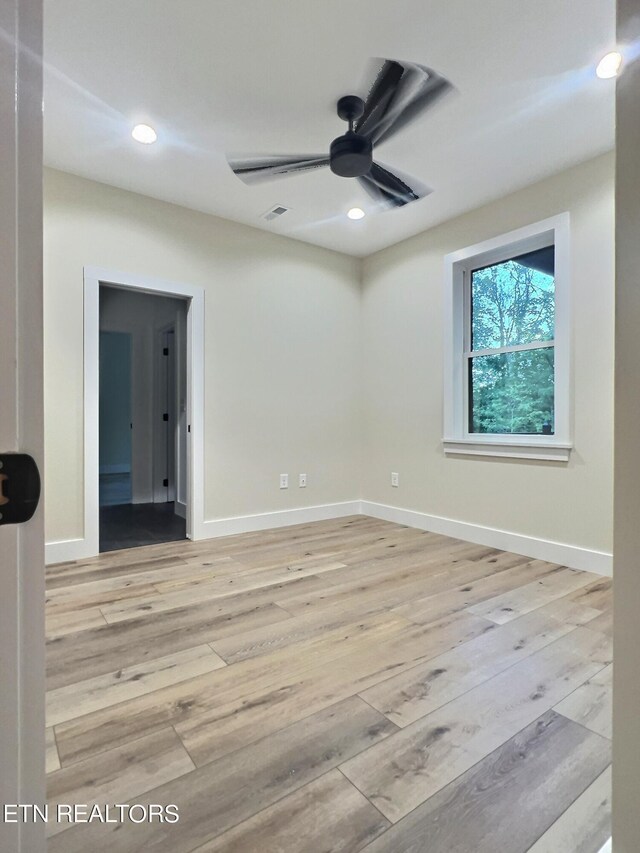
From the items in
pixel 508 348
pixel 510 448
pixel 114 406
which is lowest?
pixel 510 448

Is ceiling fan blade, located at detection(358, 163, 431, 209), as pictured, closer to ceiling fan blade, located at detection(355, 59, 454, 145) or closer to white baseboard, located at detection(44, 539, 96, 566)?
ceiling fan blade, located at detection(355, 59, 454, 145)

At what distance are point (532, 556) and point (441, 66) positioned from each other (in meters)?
2.98

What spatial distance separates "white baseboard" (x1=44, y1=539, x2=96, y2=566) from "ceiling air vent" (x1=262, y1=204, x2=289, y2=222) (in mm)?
2901

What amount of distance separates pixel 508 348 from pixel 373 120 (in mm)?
1875

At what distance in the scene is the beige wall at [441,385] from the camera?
2.70m

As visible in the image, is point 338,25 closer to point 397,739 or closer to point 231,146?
point 231,146

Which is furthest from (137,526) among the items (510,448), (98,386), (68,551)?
(510,448)

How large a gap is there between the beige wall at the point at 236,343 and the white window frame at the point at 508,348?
3.74ft

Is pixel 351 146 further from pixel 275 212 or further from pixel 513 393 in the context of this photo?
pixel 513 393

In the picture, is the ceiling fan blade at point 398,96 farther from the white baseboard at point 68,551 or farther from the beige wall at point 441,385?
the white baseboard at point 68,551

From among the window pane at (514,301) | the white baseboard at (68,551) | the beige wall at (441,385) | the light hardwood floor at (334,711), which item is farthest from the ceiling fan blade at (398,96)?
the white baseboard at (68,551)

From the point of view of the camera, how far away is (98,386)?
10.3ft

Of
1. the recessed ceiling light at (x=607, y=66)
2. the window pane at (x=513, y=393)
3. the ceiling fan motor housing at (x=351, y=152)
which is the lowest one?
the window pane at (x=513, y=393)

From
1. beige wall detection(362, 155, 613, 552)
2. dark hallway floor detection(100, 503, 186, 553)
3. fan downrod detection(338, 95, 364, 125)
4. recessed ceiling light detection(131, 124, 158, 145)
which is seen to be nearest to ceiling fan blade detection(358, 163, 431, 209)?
fan downrod detection(338, 95, 364, 125)
